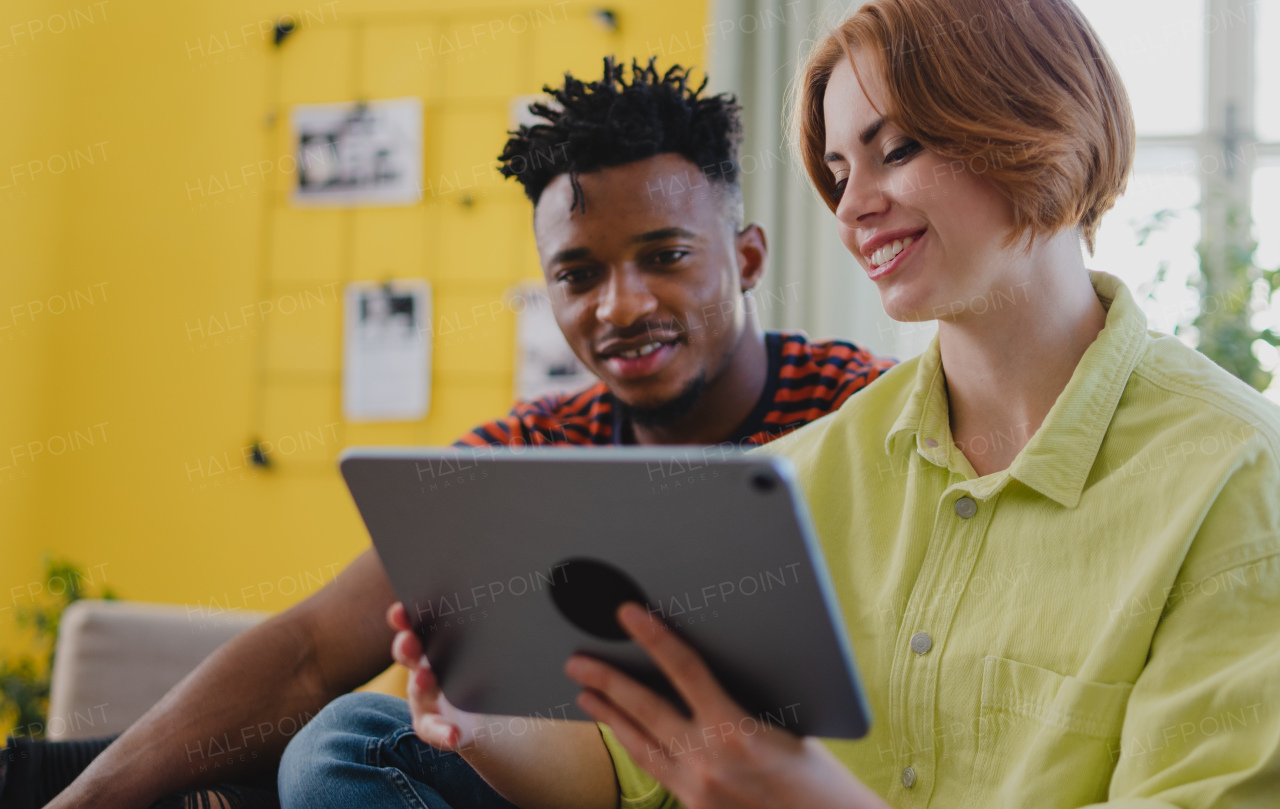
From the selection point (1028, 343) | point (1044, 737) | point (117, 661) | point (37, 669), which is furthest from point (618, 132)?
point (37, 669)

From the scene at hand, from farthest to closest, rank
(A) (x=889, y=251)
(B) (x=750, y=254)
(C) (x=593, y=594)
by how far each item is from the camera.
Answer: (B) (x=750, y=254)
(A) (x=889, y=251)
(C) (x=593, y=594)

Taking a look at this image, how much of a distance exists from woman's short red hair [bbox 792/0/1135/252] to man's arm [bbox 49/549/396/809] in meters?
0.89

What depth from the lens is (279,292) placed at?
250cm

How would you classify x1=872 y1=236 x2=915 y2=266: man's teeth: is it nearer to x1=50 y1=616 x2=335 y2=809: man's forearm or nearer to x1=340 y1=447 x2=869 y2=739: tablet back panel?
x1=340 y1=447 x2=869 y2=739: tablet back panel

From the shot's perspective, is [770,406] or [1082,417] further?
[770,406]

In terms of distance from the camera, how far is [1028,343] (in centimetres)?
82

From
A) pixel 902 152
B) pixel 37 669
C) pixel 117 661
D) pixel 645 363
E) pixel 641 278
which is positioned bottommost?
pixel 37 669

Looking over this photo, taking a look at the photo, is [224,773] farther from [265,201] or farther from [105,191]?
[105,191]

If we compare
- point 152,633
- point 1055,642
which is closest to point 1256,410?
point 1055,642

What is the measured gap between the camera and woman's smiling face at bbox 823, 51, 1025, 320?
814 mm

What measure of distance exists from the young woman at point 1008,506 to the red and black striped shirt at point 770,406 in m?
0.45

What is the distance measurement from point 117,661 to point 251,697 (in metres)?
0.60

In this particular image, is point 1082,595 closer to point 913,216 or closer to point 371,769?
point 913,216

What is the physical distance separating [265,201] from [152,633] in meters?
1.27
